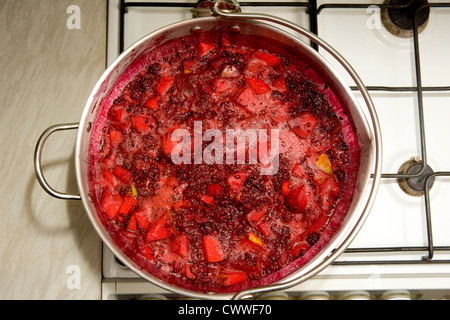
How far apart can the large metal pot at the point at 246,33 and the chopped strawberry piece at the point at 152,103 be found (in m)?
0.08

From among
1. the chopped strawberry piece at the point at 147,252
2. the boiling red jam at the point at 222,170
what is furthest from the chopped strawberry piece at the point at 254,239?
the chopped strawberry piece at the point at 147,252

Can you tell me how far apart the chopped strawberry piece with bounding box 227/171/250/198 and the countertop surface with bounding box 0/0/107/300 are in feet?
1.42

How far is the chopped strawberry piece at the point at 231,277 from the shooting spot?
35.8 inches

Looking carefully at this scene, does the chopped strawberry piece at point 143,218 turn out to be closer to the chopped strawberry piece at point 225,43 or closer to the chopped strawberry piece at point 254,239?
the chopped strawberry piece at point 254,239

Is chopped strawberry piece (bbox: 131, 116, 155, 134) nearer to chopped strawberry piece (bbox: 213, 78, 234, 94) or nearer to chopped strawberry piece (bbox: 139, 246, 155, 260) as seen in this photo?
chopped strawberry piece (bbox: 213, 78, 234, 94)

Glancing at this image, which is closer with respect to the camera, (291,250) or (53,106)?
(291,250)

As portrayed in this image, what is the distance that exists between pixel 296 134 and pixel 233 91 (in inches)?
8.2

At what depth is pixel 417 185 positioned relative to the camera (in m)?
1.00

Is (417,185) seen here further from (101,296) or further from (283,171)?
(101,296)

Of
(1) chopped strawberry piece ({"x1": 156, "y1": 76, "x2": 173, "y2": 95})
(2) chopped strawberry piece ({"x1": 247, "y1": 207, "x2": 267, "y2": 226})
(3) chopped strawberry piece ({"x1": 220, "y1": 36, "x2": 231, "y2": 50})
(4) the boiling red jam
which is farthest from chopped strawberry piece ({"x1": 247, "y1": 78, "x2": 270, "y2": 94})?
(2) chopped strawberry piece ({"x1": 247, "y1": 207, "x2": 267, "y2": 226})

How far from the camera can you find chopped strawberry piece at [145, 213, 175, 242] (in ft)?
3.00

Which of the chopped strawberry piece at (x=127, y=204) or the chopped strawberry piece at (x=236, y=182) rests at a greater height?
the chopped strawberry piece at (x=236, y=182)
